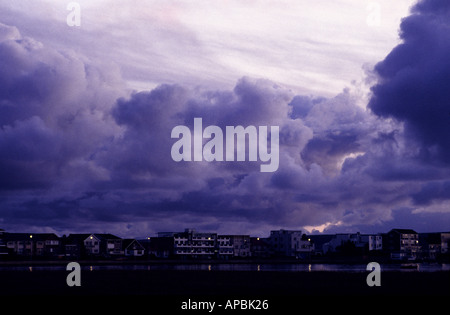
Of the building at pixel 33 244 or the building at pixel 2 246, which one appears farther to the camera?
the building at pixel 33 244

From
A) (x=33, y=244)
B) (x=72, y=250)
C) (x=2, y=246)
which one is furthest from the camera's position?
(x=72, y=250)

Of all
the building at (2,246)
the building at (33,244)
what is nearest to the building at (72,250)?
the building at (33,244)

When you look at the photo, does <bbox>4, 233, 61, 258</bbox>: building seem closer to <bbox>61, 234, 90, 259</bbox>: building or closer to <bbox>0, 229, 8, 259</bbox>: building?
<bbox>0, 229, 8, 259</bbox>: building

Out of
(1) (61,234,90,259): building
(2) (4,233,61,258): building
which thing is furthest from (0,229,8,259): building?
(1) (61,234,90,259): building

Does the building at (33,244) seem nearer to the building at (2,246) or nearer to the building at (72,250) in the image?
the building at (2,246)

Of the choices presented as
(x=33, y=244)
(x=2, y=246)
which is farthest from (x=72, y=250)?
(x=2, y=246)

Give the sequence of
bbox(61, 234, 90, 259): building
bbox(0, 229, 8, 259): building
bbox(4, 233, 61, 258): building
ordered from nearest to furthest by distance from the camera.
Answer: bbox(0, 229, 8, 259): building → bbox(4, 233, 61, 258): building → bbox(61, 234, 90, 259): building

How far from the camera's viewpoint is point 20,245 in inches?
7534

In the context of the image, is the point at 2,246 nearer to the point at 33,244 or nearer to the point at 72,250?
the point at 33,244
